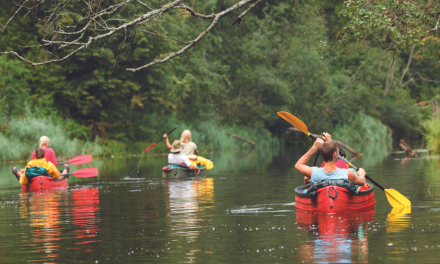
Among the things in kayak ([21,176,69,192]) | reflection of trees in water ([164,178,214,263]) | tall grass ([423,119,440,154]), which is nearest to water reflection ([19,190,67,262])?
kayak ([21,176,69,192])

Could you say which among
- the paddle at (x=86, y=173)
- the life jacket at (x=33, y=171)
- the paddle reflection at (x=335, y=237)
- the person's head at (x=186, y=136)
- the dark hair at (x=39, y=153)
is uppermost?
the person's head at (x=186, y=136)

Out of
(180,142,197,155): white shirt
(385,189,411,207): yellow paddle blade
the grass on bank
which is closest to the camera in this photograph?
(385,189,411,207): yellow paddle blade

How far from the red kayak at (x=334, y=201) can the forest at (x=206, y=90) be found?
39.1ft

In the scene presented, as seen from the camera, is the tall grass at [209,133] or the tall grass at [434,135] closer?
the tall grass at [434,135]

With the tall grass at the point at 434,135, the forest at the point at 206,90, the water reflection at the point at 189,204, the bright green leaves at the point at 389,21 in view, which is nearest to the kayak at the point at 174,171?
the water reflection at the point at 189,204

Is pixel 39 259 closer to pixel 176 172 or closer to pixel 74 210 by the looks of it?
pixel 74 210

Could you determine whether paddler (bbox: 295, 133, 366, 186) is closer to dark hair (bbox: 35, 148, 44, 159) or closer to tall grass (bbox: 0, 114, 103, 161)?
dark hair (bbox: 35, 148, 44, 159)

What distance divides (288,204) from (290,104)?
40.8 m

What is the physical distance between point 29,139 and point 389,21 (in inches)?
921

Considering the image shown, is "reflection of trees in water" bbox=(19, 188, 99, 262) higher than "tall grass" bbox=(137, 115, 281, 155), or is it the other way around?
"tall grass" bbox=(137, 115, 281, 155)

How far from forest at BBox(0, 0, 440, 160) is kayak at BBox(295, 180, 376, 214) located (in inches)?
472

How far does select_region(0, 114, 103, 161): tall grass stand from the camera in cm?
2986

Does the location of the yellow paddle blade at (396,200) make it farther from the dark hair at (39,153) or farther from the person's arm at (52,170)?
the person's arm at (52,170)

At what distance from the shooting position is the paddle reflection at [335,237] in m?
6.92
